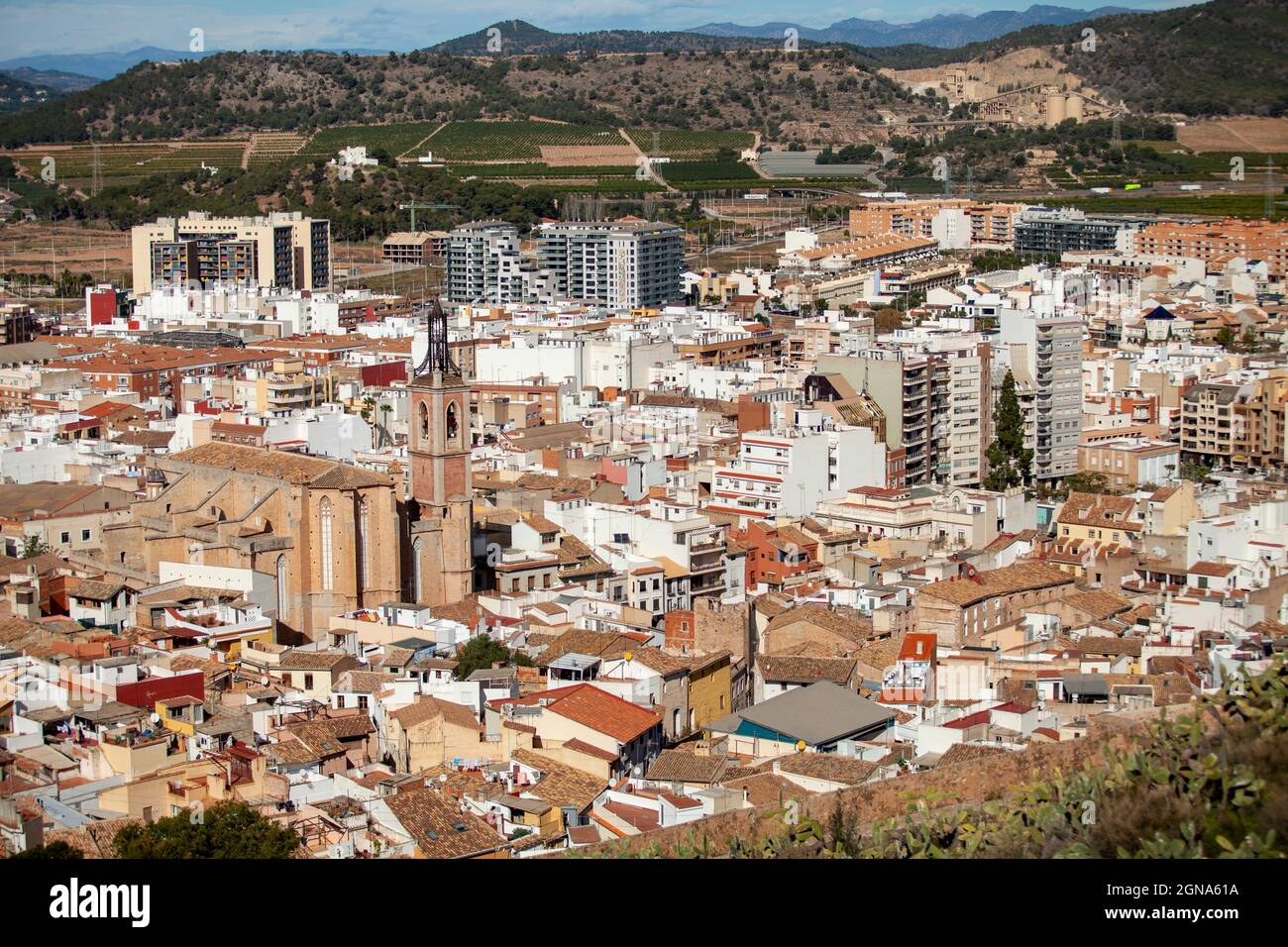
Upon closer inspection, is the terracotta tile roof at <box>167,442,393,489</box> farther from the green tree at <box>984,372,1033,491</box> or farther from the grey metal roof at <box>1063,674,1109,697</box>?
the green tree at <box>984,372,1033,491</box>

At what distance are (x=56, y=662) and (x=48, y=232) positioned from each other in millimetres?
31270

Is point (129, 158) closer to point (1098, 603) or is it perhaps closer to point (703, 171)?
point (703, 171)

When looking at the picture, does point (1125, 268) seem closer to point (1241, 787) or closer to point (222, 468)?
point (222, 468)

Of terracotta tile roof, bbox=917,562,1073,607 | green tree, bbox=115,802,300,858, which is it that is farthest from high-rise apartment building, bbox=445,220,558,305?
green tree, bbox=115,802,300,858

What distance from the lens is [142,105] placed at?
4962 cm

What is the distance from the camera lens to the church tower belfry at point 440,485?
11.3 m

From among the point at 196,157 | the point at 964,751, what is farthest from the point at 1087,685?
the point at 196,157

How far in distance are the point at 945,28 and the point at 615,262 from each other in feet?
134

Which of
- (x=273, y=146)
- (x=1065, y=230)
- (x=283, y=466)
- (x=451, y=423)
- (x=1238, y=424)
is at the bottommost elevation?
(x=1238, y=424)

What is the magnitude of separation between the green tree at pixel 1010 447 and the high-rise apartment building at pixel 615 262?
12054 mm

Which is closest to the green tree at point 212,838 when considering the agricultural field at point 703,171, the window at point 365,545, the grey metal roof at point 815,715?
the grey metal roof at point 815,715

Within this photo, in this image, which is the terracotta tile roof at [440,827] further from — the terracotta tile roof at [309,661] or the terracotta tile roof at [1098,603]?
the terracotta tile roof at [1098,603]

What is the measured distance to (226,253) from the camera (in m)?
31.3
